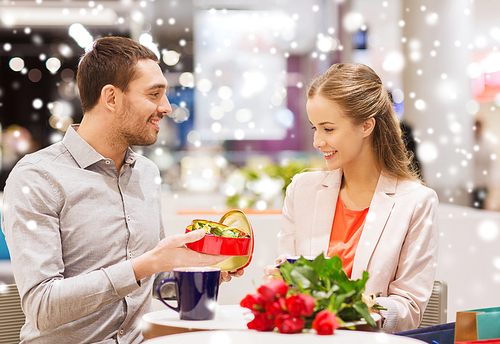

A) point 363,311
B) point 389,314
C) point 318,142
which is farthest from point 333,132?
point 363,311

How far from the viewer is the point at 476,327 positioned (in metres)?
0.97

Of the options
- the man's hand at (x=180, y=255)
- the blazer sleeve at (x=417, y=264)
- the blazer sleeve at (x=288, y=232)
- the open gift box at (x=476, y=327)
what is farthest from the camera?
the blazer sleeve at (x=288, y=232)

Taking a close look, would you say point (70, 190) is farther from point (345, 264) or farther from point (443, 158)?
point (443, 158)

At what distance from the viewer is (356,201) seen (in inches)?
67.4

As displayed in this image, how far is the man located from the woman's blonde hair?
1.81 ft

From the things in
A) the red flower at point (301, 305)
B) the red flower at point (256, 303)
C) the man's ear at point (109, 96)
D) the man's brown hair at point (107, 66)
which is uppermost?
the man's brown hair at point (107, 66)

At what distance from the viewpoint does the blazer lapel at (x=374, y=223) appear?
1.52m

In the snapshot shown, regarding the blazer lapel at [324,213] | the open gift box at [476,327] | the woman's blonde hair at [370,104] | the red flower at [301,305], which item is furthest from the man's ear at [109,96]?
the open gift box at [476,327]

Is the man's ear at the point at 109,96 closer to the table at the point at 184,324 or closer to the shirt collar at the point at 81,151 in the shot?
the shirt collar at the point at 81,151

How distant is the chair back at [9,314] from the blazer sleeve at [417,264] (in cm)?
119

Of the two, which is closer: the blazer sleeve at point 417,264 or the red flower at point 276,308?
the red flower at point 276,308

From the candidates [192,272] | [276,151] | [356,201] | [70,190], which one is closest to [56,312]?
[70,190]

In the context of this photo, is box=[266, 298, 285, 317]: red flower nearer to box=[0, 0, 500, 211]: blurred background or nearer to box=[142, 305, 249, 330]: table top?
box=[142, 305, 249, 330]: table top

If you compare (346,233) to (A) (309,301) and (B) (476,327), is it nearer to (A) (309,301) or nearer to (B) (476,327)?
(B) (476,327)
